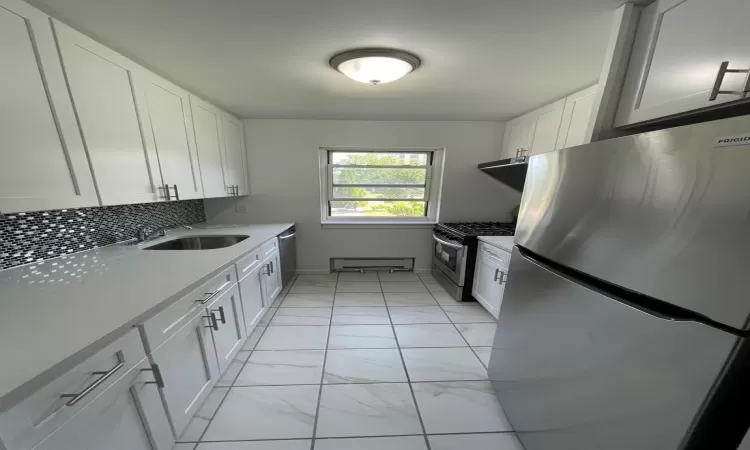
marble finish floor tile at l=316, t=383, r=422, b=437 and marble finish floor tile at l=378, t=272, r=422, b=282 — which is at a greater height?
marble finish floor tile at l=378, t=272, r=422, b=282

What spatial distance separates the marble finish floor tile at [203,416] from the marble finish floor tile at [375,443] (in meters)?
0.67

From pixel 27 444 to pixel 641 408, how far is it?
1769 millimetres

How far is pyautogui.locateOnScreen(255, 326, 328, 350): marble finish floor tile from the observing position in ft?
6.39

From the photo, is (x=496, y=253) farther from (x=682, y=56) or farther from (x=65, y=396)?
(x=65, y=396)

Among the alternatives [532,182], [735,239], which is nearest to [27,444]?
[735,239]

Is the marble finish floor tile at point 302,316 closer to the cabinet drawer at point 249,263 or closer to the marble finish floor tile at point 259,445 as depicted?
the cabinet drawer at point 249,263

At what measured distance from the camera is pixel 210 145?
2.29 meters

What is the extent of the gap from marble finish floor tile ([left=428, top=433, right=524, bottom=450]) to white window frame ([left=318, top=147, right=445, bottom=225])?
235cm

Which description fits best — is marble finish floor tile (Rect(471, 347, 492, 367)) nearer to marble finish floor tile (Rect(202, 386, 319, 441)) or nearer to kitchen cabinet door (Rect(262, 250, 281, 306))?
marble finish floor tile (Rect(202, 386, 319, 441))

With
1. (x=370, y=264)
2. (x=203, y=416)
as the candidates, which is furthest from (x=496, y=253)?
(x=203, y=416)

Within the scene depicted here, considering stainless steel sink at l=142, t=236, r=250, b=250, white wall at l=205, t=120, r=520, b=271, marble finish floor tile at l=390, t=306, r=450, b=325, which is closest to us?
stainless steel sink at l=142, t=236, r=250, b=250

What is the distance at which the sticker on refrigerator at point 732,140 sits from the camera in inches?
21.6

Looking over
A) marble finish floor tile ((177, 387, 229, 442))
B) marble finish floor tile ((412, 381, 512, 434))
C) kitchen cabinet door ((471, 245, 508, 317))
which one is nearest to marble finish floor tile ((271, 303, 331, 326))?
marble finish floor tile ((177, 387, 229, 442))

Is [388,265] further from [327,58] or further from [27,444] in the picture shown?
[27,444]
